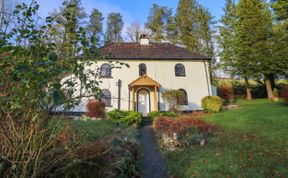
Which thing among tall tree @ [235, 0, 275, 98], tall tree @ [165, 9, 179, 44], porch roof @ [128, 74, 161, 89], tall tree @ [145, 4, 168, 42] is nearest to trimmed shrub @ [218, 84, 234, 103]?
tall tree @ [235, 0, 275, 98]

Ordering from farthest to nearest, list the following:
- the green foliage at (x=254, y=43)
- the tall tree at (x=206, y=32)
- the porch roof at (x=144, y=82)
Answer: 1. the tall tree at (x=206, y=32)
2. the green foliage at (x=254, y=43)
3. the porch roof at (x=144, y=82)

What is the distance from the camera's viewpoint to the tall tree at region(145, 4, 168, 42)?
31266 mm

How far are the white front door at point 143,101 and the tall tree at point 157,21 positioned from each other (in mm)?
15565

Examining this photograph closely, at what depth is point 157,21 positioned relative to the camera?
31.7m

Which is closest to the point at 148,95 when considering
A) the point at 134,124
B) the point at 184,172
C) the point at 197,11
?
the point at 134,124

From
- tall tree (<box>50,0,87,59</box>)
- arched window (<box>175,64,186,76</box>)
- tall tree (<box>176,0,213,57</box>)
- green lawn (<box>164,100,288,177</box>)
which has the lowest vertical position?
green lawn (<box>164,100,288,177</box>)

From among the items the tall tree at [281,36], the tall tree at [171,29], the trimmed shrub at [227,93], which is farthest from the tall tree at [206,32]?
the tall tree at [281,36]

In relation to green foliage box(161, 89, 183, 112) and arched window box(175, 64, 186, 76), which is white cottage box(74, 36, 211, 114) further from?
Result: green foliage box(161, 89, 183, 112)

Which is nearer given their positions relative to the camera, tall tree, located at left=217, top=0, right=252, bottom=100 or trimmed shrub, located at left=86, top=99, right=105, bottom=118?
trimmed shrub, located at left=86, top=99, right=105, bottom=118

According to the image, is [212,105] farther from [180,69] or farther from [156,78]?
[156,78]

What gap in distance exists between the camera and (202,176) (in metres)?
4.64

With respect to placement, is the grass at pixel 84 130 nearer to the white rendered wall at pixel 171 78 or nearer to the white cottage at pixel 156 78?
the white cottage at pixel 156 78

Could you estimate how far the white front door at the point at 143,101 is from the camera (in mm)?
17766

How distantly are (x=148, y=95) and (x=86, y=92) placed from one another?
1531 cm
